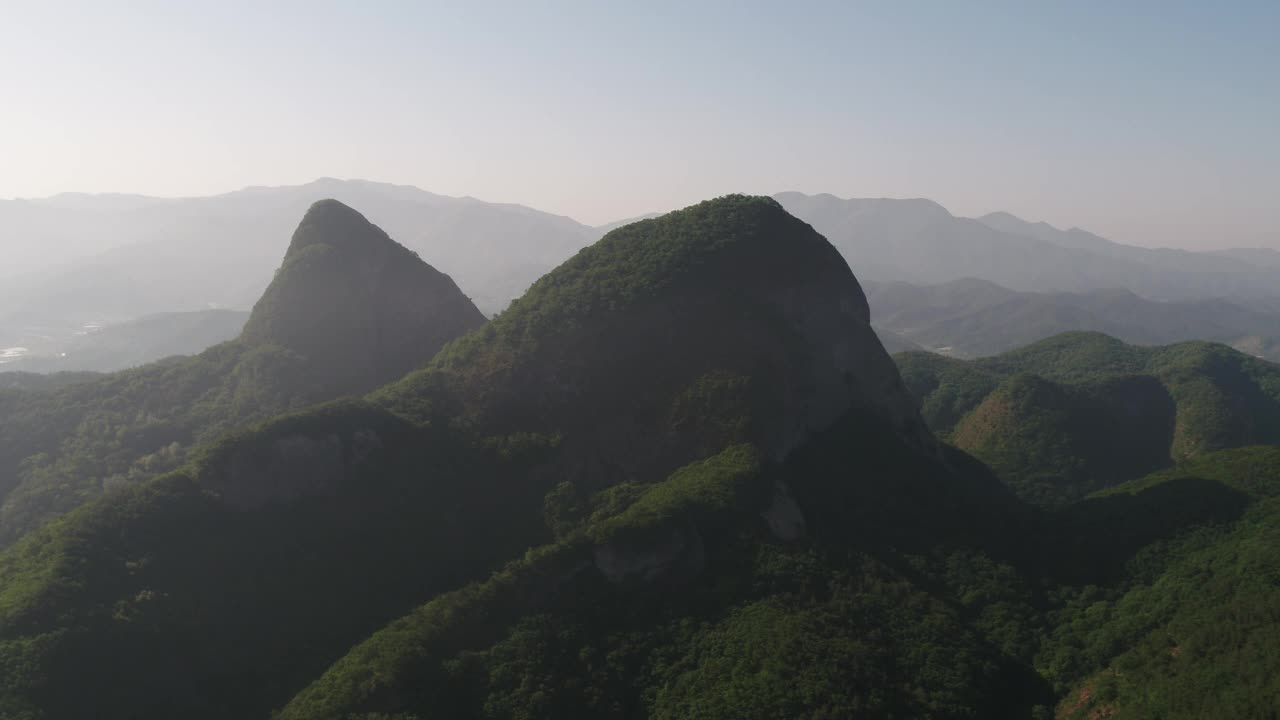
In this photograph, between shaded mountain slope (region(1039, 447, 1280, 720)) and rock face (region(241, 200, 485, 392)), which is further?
rock face (region(241, 200, 485, 392))

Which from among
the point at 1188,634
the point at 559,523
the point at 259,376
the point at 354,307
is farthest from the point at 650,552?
the point at 354,307

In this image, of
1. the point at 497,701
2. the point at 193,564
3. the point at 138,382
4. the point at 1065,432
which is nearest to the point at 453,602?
the point at 497,701

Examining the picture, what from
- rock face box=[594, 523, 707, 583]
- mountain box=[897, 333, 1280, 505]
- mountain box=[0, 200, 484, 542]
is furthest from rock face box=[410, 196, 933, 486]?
mountain box=[897, 333, 1280, 505]

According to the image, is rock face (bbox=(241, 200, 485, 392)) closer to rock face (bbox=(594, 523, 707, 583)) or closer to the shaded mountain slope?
rock face (bbox=(594, 523, 707, 583))

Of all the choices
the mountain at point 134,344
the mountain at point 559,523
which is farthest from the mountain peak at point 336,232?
the mountain at point 134,344

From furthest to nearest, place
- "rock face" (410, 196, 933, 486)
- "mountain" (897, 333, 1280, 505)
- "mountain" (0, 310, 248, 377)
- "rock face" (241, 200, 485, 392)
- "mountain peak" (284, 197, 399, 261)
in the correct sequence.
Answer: "mountain" (0, 310, 248, 377) < "mountain peak" (284, 197, 399, 261) < "mountain" (897, 333, 1280, 505) < "rock face" (241, 200, 485, 392) < "rock face" (410, 196, 933, 486)
